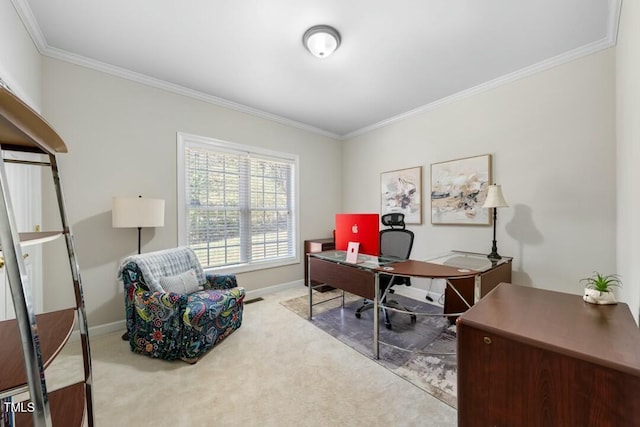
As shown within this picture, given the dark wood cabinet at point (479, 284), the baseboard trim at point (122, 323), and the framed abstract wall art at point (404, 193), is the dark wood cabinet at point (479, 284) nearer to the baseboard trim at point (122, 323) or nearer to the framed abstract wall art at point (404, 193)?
the framed abstract wall art at point (404, 193)

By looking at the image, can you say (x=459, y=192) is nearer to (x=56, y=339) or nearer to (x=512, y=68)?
(x=512, y=68)

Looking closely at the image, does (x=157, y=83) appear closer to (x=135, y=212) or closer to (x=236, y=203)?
(x=135, y=212)

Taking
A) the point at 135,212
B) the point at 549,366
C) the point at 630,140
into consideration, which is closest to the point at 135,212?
the point at 135,212

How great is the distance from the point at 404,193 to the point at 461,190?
32.1 inches

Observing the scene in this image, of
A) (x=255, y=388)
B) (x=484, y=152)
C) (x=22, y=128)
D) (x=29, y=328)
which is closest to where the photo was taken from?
(x=29, y=328)

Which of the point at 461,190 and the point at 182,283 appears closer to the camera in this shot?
the point at 182,283

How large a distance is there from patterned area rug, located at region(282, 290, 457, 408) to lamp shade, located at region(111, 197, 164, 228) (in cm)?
191

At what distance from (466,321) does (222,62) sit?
2971mm

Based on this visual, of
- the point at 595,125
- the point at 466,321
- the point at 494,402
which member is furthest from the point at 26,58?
the point at 595,125

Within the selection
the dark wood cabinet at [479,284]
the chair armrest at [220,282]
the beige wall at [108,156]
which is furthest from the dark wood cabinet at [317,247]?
the beige wall at [108,156]

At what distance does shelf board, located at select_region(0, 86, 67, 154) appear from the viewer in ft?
1.99

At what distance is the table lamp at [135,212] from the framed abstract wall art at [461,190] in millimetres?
3382

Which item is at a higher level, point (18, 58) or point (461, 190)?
point (18, 58)

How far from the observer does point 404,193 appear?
3.84 meters
